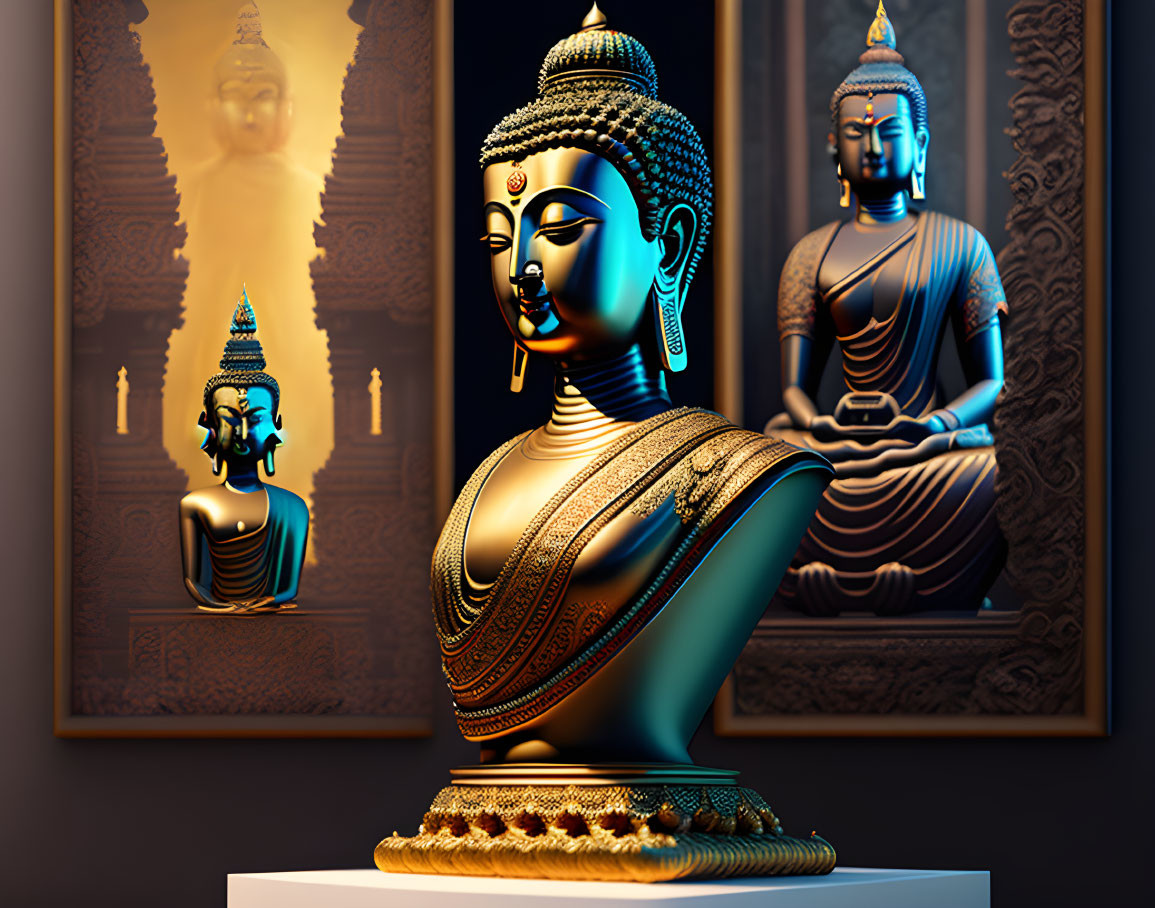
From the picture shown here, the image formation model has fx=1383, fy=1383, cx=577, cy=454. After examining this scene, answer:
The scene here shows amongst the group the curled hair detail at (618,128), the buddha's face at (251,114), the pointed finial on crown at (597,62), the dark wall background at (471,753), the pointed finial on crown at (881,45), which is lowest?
the dark wall background at (471,753)

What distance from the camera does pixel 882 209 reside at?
10.3 ft

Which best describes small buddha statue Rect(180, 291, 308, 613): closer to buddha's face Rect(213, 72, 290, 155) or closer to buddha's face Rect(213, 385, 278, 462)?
buddha's face Rect(213, 385, 278, 462)

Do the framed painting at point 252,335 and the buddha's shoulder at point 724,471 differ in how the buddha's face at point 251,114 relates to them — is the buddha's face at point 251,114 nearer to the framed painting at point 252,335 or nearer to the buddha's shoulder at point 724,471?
the framed painting at point 252,335

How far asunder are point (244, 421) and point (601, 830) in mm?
1724

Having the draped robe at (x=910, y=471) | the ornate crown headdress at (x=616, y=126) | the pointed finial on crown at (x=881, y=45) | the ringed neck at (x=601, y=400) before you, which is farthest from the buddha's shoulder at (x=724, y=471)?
the pointed finial on crown at (x=881, y=45)

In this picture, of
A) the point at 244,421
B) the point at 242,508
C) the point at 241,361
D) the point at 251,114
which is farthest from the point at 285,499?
the point at 251,114

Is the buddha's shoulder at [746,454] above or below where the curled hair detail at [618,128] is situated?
below

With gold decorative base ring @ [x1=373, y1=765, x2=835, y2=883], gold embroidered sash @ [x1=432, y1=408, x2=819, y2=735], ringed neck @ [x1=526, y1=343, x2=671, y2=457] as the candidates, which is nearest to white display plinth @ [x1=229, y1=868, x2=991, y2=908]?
gold decorative base ring @ [x1=373, y1=765, x2=835, y2=883]

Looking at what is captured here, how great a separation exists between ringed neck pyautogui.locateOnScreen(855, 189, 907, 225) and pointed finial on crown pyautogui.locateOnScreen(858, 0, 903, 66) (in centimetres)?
30

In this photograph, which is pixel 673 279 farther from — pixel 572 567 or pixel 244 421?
pixel 244 421

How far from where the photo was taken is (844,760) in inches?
121

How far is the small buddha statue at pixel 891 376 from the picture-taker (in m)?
3.06

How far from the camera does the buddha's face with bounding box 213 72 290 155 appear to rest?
333 cm

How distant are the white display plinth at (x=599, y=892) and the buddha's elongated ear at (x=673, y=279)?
776 mm
